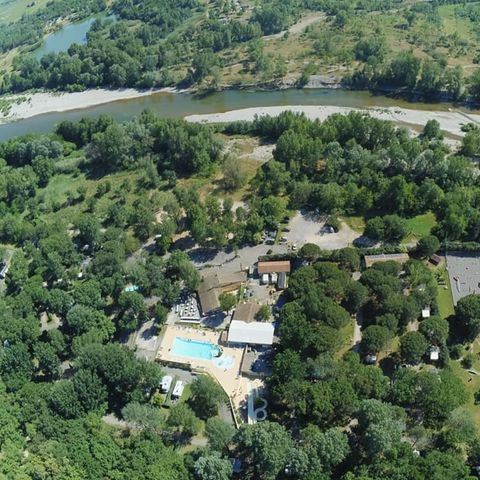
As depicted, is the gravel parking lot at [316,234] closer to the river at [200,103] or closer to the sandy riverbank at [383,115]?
the sandy riverbank at [383,115]

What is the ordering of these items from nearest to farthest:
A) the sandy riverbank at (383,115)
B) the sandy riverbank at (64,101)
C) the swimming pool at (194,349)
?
the swimming pool at (194,349)
the sandy riverbank at (383,115)
the sandy riverbank at (64,101)

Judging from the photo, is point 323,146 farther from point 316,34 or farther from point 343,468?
point 316,34

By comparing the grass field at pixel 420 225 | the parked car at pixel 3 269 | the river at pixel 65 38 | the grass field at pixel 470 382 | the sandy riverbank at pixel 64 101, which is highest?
the river at pixel 65 38

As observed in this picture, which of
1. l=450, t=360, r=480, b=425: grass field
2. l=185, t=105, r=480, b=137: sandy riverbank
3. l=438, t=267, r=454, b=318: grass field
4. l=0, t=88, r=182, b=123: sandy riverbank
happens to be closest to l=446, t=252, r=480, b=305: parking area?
l=438, t=267, r=454, b=318: grass field

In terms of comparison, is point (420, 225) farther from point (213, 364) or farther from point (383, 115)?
point (213, 364)

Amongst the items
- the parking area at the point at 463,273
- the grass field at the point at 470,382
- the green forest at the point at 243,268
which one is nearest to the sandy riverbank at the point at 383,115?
the green forest at the point at 243,268

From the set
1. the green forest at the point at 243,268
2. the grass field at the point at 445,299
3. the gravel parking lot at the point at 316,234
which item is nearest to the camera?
the green forest at the point at 243,268
